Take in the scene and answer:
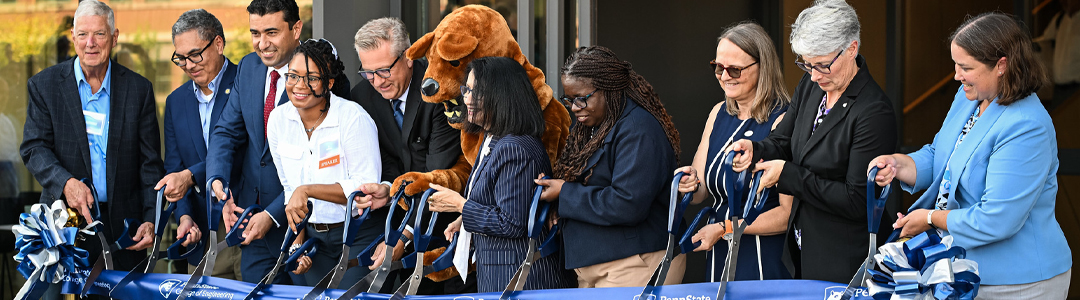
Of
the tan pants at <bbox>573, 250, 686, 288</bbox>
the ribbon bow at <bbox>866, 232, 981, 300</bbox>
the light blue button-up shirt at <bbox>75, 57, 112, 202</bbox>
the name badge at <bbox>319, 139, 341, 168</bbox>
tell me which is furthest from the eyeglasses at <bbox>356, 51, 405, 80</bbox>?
the ribbon bow at <bbox>866, 232, 981, 300</bbox>

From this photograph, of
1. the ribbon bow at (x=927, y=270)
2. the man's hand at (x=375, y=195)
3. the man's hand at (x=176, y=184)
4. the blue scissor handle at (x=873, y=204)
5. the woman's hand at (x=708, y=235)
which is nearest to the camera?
the ribbon bow at (x=927, y=270)

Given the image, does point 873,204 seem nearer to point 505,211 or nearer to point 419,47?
point 505,211

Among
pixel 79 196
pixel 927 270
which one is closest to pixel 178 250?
pixel 79 196

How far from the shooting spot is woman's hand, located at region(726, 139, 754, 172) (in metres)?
2.59

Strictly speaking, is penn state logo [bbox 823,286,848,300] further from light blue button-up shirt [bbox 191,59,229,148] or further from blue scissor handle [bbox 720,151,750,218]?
light blue button-up shirt [bbox 191,59,229,148]

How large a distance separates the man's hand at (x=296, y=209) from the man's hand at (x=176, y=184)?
744mm

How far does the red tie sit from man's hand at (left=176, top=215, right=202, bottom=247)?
1.62ft

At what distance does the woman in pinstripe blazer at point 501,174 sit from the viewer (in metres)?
2.86

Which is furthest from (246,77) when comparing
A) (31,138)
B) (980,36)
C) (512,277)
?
(980,36)

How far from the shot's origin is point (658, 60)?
566 centimetres

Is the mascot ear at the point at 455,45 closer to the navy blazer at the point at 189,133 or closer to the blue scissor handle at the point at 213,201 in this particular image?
the blue scissor handle at the point at 213,201

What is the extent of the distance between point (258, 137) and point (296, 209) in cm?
71

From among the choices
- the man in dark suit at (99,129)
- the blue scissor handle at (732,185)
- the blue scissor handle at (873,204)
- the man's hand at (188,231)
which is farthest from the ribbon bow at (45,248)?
the blue scissor handle at (873,204)

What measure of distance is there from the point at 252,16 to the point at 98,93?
0.80 m
